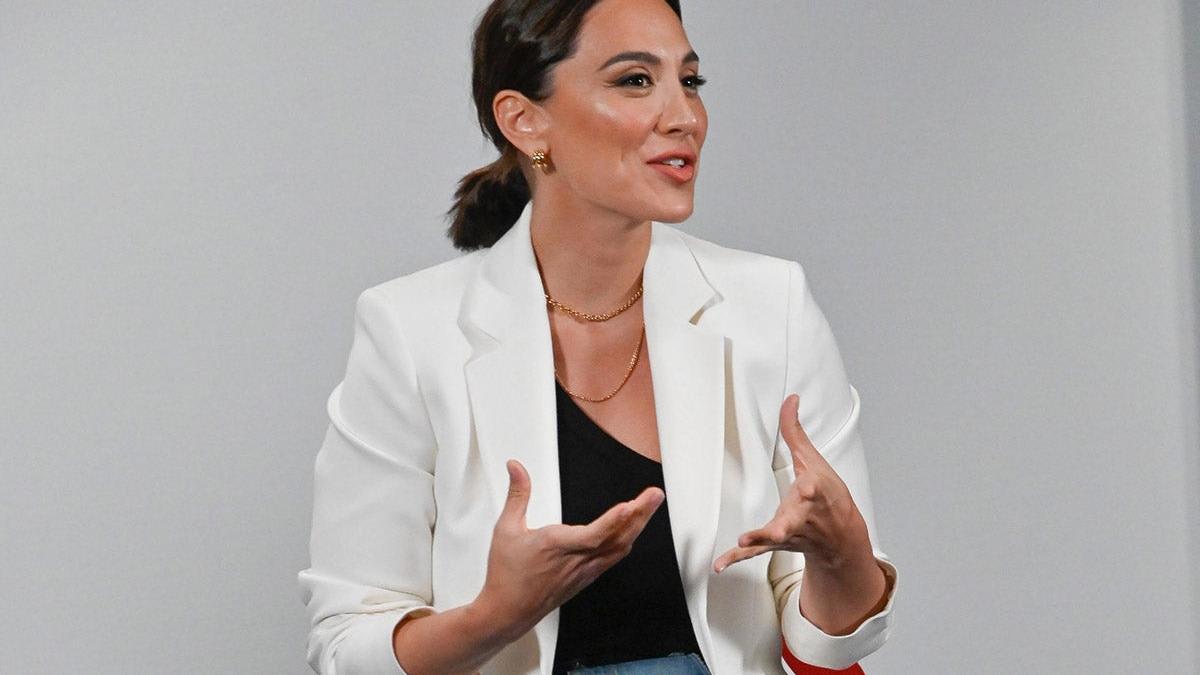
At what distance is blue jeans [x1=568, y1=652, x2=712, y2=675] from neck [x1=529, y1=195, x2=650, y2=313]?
15.3 inches

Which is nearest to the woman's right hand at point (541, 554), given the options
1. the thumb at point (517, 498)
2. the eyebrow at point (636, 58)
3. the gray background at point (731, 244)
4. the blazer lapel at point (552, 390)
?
the thumb at point (517, 498)

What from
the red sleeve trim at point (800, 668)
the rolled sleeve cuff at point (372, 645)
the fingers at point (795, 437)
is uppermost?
the fingers at point (795, 437)

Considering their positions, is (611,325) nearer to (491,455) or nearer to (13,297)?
(491,455)

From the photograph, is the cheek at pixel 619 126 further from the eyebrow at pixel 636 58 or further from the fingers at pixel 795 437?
the fingers at pixel 795 437

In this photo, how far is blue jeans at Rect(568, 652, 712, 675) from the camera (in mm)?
1646

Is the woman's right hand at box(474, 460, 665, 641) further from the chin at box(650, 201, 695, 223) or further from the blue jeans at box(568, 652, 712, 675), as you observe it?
the chin at box(650, 201, 695, 223)

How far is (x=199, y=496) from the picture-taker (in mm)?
2273

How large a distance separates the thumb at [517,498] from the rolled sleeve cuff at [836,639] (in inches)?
13.2

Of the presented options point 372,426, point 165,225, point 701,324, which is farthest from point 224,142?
point 701,324

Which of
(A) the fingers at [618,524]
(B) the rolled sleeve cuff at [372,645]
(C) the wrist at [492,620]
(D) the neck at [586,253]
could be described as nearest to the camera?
(A) the fingers at [618,524]

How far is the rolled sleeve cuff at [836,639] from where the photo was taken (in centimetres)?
161

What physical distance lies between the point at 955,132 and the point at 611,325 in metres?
0.98

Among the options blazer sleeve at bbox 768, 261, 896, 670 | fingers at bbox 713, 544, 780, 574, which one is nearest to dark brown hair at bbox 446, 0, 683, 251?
blazer sleeve at bbox 768, 261, 896, 670

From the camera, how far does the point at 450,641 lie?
1564 mm
